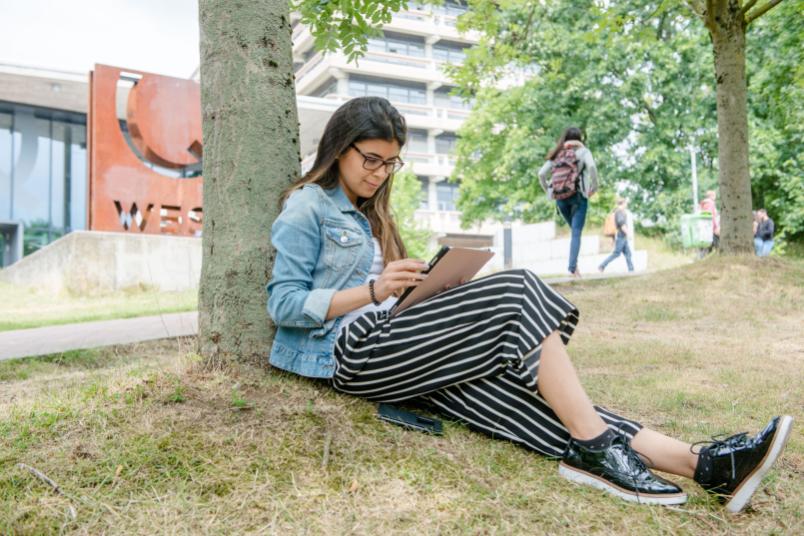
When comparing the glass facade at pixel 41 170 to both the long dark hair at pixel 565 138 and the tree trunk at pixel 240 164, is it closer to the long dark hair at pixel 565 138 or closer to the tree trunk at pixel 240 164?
the long dark hair at pixel 565 138

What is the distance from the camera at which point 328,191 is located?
2809 mm

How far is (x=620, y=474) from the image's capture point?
2.21m

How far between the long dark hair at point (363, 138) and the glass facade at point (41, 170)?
2232cm

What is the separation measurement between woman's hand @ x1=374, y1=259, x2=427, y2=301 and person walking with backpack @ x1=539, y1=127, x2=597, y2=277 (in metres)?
6.13

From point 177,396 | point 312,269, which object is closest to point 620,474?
point 312,269

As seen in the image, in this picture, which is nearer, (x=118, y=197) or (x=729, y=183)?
(x=729, y=183)

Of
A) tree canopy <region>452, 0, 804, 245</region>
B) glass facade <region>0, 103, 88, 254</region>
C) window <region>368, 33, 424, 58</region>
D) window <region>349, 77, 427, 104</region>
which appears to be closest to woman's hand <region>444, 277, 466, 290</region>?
tree canopy <region>452, 0, 804, 245</region>

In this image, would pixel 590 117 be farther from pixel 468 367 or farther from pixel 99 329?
pixel 468 367

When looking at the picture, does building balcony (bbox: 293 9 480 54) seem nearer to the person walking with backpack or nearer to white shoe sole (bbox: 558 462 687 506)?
the person walking with backpack

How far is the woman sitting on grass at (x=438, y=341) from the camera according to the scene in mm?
2254

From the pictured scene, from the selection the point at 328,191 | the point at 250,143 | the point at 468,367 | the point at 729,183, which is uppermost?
the point at 729,183

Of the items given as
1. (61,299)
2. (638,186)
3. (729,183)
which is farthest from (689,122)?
(61,299)

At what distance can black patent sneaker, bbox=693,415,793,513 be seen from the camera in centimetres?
210

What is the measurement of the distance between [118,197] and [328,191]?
1323 cm
